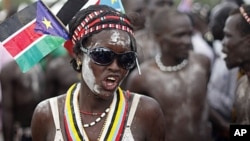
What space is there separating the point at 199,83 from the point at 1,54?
2282 millimetres

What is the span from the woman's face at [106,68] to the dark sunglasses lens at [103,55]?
0.05 ft

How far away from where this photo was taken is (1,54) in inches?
396

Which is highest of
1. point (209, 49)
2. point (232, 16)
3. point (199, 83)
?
point (232, 16)

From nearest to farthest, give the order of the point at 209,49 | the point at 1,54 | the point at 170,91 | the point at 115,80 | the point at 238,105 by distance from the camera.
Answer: the point at 115,80, the point at 238,105, the point at 170,91, the point at 1,54, the point at 209,49

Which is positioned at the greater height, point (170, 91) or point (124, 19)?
point (124, 19)

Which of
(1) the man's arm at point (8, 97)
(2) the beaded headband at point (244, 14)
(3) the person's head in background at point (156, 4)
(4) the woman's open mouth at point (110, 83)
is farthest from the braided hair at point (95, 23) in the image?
(3) the person's head in background at point (156, 4)

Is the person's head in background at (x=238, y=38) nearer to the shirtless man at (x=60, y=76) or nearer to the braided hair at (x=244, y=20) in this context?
the braided hair at (x=244, y=20)

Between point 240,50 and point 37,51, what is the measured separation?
8.09ft

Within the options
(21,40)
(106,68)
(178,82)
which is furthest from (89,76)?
(178,82)

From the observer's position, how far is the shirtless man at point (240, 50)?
7793mm

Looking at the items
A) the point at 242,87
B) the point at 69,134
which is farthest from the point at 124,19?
the point at 242,87

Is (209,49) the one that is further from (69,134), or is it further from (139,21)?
(69,134)

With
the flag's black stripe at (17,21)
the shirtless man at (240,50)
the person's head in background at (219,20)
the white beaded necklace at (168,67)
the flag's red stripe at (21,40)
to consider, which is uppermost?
the flag's black stripe at (17,21)

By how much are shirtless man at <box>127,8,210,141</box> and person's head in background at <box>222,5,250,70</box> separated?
85 centimetres
